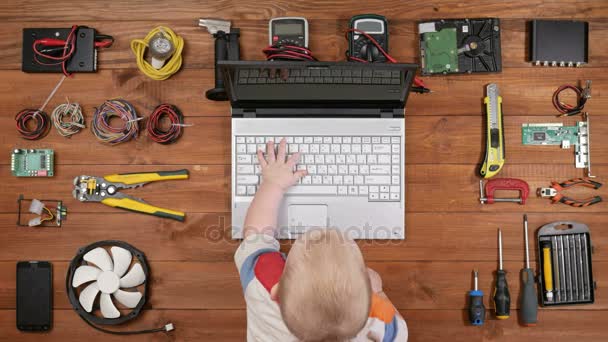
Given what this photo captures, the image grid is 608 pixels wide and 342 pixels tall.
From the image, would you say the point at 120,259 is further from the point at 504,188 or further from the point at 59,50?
the point at 504,188

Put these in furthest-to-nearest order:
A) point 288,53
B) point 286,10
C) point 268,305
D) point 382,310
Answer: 1. point 286,10
2. point 288,53
3. point 382,310
4. point 268,305

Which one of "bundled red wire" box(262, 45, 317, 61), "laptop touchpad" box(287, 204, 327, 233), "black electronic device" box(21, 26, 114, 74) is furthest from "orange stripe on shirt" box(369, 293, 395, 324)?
"black electronic device" box(21, 26, 114, 74)

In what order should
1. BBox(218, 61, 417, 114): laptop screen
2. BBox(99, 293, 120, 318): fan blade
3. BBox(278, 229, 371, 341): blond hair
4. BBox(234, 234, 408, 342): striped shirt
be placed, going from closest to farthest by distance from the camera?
1. BBox(278, 229, 371, 341): blond hair
2. BBox(234, 234, 408, 342): striped shirt
3. BBox(218, 61, 417, 114): laptop screen
4. BBox(99, 293, 120, 318): fan blade

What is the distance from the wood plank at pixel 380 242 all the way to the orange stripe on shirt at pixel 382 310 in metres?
0.17

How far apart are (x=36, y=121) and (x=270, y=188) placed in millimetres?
801

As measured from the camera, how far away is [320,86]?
1282mm

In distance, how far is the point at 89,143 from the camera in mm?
1396

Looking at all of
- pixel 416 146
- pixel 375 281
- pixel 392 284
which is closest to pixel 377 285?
pixel 375 281

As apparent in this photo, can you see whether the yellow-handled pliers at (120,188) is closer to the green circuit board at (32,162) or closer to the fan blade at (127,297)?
the green circuit board at (32,162)

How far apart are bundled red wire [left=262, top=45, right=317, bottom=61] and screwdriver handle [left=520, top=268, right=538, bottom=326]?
0.96m

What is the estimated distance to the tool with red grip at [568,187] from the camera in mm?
1367

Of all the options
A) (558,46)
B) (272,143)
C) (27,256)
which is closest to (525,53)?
(558,46)

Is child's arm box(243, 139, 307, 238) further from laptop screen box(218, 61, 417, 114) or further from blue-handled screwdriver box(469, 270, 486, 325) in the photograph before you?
blue-handled screwdriver box(469, 270, 486, 325)

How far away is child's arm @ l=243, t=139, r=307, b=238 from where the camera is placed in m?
1.25
